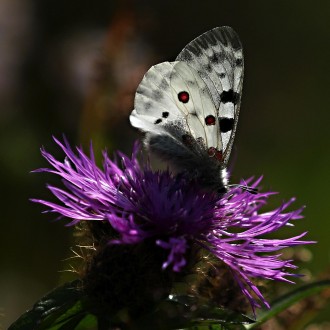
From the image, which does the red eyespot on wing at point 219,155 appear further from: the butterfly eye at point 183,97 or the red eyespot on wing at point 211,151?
the butterfly eye at point 183,97

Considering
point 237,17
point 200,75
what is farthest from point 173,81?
point 237,17

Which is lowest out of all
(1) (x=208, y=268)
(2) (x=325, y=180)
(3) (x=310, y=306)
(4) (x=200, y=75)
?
(2) (x=325, y=180)

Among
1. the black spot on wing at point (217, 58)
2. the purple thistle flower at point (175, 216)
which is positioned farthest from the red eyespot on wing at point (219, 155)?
the black spot on wing at point (217, 58)

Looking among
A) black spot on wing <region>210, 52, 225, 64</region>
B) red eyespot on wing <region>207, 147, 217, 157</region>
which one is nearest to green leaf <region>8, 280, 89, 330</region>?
red eyespot on wing <region>207, 147, 217, 157</region>

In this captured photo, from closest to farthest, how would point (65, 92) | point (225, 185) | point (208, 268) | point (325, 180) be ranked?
point (208, 268), point (225, 185), point (65, 92), point (325, 180)

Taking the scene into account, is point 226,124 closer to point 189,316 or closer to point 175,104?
point 175,104

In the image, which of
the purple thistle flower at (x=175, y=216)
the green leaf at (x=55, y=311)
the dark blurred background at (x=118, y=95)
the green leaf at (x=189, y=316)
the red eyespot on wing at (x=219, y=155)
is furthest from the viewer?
the dark blurred background at (x=118, y=95)

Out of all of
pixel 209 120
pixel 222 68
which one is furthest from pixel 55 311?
pixel 222 68

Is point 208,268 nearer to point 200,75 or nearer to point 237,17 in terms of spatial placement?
point 200,75
